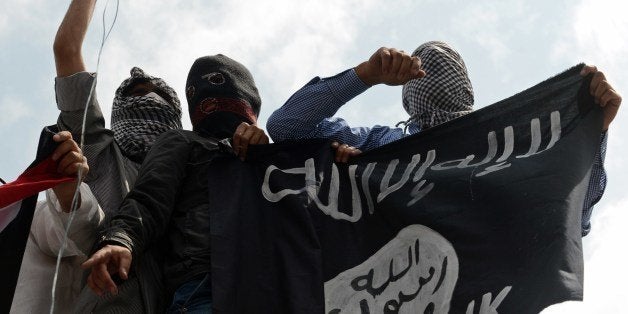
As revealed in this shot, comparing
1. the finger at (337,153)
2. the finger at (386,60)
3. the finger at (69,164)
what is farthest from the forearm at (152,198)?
the finger at (386,60)

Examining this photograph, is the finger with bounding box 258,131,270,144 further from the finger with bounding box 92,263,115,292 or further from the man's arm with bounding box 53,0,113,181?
the finger with bounding box 92,263,115,292

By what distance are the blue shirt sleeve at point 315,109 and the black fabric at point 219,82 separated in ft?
0.58

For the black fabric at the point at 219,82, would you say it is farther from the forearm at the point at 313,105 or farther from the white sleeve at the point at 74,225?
the white sleeve at the point at 74,225

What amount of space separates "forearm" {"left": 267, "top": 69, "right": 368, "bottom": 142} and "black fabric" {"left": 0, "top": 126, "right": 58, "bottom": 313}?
0.98m

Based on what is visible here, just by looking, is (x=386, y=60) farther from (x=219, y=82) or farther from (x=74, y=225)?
(x=74, y=225)

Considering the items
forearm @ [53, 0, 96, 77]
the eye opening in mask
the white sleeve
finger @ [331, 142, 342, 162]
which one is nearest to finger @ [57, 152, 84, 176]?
the white sleeve

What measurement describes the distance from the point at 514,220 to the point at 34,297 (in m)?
1.78

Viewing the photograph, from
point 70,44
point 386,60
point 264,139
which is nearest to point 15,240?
point 70,44

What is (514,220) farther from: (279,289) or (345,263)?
(279,289)

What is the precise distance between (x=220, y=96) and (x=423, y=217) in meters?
1.04

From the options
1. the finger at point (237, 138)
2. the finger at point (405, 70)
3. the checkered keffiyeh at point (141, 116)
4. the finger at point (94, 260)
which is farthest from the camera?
the checkered keffiyeh at point (141, 116)

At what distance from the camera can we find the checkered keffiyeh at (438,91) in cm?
486

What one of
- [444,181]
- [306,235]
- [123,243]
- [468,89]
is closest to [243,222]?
[306,235]

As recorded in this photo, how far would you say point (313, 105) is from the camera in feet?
14.1
